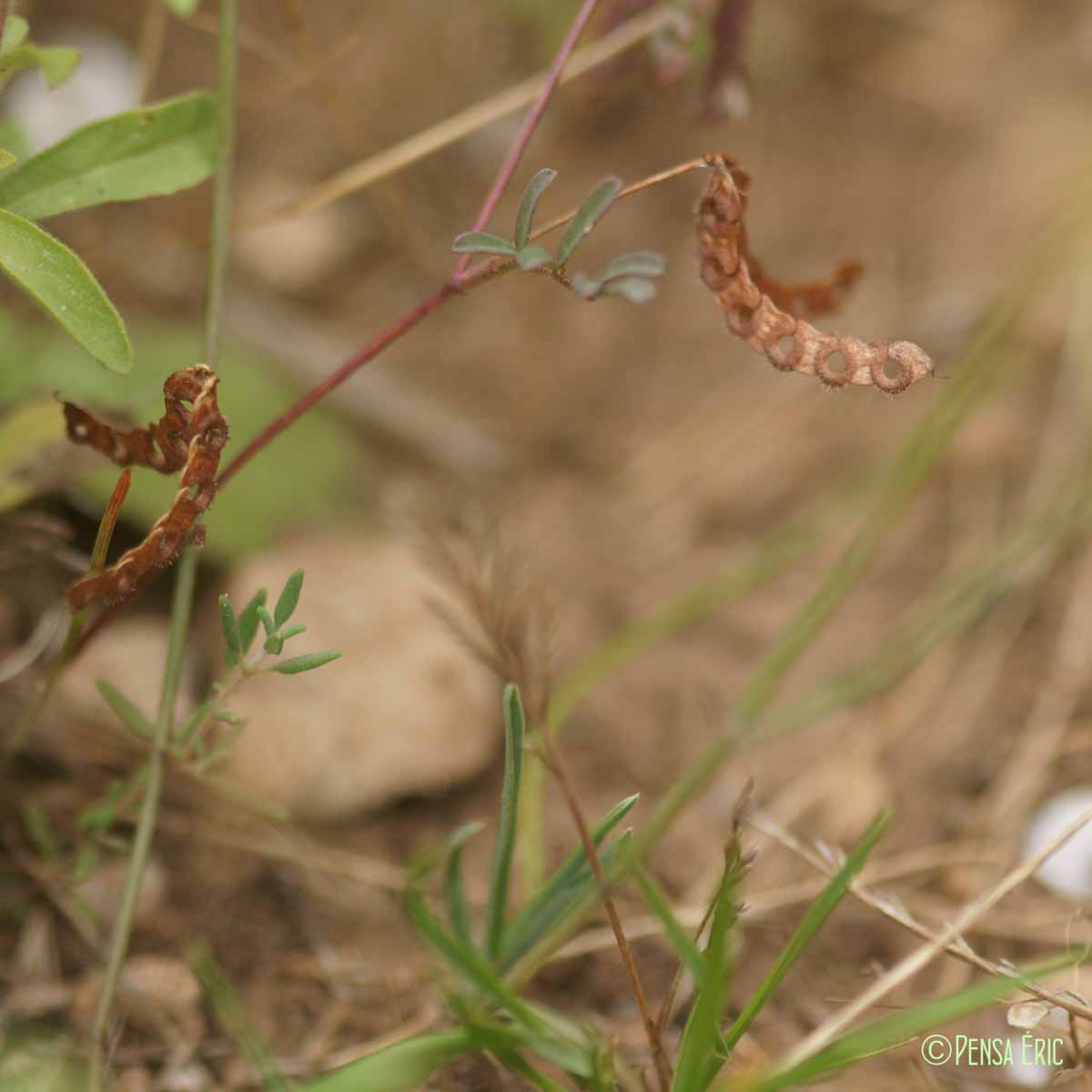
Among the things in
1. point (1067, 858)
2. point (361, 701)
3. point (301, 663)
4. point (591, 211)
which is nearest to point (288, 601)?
point (301, 663)

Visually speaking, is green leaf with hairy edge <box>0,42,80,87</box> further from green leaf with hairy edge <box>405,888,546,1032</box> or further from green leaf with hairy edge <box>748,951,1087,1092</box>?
green leaf with hairy edge <box>748,951,1087,1092</box>

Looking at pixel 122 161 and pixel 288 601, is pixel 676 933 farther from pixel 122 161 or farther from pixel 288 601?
pixel 122 161

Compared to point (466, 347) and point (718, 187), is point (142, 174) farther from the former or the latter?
point (466, 347)

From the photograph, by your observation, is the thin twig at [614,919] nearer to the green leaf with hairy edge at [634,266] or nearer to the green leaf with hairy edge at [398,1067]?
the green leaf with hairy edge at [398,1067]

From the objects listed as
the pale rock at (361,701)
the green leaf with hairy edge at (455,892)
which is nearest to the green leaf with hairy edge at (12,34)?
the pale rock at (361,701)

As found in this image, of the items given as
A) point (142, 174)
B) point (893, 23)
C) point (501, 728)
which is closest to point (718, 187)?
point (142, 174)

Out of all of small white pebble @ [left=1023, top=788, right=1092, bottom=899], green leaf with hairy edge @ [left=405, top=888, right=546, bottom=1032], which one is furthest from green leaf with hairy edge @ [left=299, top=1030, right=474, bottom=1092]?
small white pebble @ [left=1023, top=788, right=1092, bottom=899]

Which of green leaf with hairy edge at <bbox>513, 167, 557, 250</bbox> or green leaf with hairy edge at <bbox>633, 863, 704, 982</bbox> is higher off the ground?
green leaf with hairy edge at <bbox>513, 167, 557, 250</bbox>
